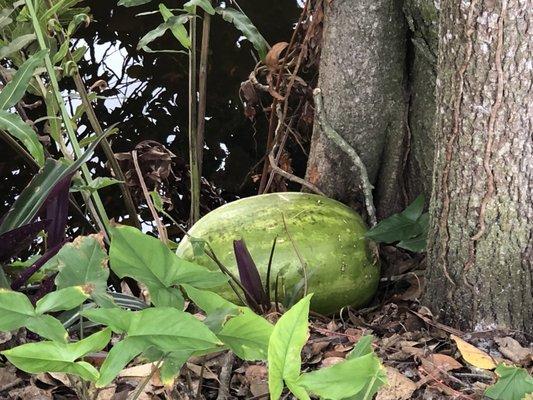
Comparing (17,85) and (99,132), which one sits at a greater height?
(17,85)

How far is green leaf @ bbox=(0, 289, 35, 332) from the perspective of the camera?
3.01 feet

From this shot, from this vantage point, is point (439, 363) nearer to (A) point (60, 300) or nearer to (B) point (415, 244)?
(B) point (415, 244)

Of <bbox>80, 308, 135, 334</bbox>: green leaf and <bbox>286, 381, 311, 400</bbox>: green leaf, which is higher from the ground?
<bbox>80, 308, 135, 334</bbox>: green leaf

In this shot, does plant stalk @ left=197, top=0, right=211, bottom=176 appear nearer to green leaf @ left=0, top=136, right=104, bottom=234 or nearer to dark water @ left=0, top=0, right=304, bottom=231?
dark water @ left=0, top=0, right=304, bottom=231

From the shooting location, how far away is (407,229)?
5.82 feet

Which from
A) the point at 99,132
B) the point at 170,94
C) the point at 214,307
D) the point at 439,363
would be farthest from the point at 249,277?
the point at 170,94

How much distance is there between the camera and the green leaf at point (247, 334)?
0.98 m

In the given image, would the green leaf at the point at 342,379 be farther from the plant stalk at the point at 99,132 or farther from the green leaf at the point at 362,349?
the plant stalk at the point at 99,132

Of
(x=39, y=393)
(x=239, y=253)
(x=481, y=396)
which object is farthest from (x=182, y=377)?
(x=481, y=396)

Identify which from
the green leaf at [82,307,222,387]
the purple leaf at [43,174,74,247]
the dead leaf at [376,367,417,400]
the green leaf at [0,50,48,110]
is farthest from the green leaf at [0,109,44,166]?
the dead leaf at [376,367,417,400]

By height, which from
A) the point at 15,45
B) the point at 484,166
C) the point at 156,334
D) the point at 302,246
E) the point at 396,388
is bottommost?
the point at 396,388

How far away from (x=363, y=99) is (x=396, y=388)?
0.88 meters

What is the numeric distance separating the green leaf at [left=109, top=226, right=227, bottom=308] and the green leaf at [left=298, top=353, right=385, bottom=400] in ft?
0.65

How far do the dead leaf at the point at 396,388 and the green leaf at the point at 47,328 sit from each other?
Answer: 0.55m
